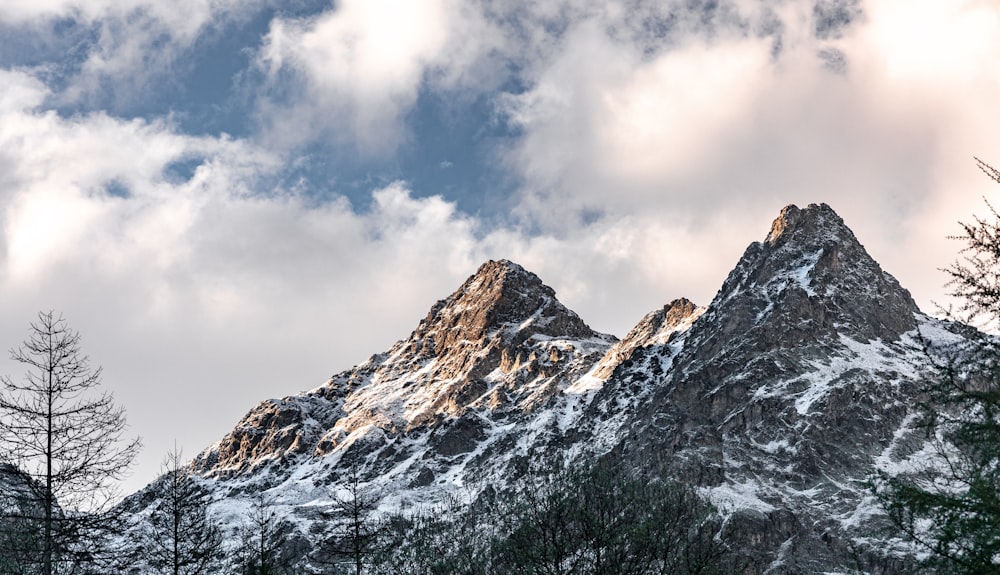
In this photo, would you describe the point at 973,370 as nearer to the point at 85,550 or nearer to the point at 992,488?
the point at 992,488

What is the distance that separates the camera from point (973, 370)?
2200 centimetres

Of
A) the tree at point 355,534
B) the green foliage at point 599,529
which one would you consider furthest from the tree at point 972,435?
the tree at point 355,534

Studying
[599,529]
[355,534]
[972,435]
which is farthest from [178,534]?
[972,435]

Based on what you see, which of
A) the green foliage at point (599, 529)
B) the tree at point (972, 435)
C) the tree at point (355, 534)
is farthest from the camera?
the tree at point (355, 534)

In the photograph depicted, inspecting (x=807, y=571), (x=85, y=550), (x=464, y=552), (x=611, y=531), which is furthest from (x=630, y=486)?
(x=807, y=571)

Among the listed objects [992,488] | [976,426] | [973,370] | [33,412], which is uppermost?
[33,412]

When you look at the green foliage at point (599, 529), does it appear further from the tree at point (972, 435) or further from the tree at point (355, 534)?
the tree at point (972, 435)

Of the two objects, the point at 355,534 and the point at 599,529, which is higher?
the point at 355,534

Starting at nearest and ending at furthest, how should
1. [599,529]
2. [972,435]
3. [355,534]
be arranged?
1. [972,435]
2. [599,529]
3. [355,534]

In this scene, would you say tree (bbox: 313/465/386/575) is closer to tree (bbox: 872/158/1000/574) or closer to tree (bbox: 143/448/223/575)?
tree (bbox: 143/448/223/575)

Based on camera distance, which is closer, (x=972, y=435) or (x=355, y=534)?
(x=972, y=435)

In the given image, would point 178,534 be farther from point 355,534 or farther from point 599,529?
point 599,529

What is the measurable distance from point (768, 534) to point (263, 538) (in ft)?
503

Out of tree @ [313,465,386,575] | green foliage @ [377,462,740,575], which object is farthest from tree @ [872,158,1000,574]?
tree @ [313,465,386,575]
